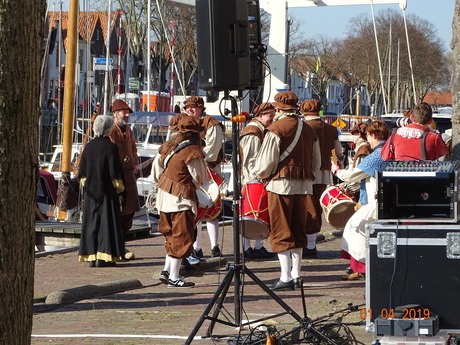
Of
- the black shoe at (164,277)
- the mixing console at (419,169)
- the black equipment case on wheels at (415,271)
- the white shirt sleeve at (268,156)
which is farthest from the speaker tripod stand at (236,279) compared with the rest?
the black shoe at (164,277)

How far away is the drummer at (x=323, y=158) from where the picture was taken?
1284 cm

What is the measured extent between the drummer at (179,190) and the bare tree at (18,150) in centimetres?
576

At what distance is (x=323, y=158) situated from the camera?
43.7 ft

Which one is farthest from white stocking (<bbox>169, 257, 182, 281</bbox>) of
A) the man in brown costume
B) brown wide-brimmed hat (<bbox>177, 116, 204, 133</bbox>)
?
the man in brown costume

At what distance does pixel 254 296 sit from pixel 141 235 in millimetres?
5618

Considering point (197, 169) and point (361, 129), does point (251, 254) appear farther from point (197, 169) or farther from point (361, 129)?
point (197, 169)

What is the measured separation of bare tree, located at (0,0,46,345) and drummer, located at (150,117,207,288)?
5.76 m

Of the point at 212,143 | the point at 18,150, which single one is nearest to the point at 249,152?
the point at 212,143

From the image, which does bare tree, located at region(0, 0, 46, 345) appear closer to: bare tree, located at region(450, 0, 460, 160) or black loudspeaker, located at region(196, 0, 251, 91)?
black loudspeaker, located at region(196, 0, 251, 91)

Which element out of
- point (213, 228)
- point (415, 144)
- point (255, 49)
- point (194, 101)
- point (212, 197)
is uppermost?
point (255, 49)

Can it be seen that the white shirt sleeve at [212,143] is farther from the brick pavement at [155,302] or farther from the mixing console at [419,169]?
the mixing console at [419,169]

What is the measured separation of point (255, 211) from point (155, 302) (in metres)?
1.59

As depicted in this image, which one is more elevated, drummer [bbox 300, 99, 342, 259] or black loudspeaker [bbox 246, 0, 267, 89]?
black loudspeaker [bbox 246, 0, 267, 89]

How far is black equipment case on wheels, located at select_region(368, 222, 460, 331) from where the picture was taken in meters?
6.86
